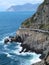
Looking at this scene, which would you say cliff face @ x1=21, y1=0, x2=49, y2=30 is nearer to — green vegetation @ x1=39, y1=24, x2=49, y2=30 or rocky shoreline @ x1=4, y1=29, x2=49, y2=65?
green vegetation @ x1=39, y1=24, x2=49, y2=30

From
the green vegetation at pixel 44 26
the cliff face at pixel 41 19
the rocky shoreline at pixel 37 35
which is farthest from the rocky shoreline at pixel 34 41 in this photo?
the cliff face at pixel 41 19

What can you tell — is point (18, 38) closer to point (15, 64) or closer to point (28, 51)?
point (28, 51)

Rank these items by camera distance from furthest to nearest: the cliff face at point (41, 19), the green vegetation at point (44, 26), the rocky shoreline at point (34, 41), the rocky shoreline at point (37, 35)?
the cliff face at point (41, 19), the green vegetation at point (44, 26), the rocky shoreline at point (37, 35), the rocky shoreline at point (34, 41)

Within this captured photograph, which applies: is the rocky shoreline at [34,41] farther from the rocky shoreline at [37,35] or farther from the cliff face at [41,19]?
the cliff face at [41,19]

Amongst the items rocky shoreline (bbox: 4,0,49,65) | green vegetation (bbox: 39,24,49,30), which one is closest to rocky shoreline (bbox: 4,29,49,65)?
rocky shoreline (bbox: 4,0,49,65)

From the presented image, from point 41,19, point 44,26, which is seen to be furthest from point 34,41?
point 41,19

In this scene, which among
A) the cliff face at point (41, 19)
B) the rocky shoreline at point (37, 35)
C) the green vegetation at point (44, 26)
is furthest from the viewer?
the cliff face at point (41, 19)

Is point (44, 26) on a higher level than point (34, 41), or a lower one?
higher

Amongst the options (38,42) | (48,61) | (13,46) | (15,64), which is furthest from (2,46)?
(48,61)

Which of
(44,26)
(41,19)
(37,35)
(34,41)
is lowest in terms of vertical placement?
(34,41)

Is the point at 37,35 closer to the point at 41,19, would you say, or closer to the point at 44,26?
the point at 44,26

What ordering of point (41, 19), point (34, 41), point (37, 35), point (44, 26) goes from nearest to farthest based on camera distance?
point (34, 41), point (37, 35), point (44, 26), point (41, 19)

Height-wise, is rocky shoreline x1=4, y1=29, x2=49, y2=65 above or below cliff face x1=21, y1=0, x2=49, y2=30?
below

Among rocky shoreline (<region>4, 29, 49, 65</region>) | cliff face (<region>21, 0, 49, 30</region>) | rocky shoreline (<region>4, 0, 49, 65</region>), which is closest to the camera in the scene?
rocky shoreline (<region>4, 29, 49, 65</region>)
